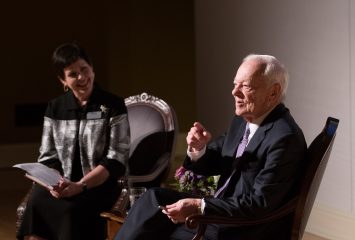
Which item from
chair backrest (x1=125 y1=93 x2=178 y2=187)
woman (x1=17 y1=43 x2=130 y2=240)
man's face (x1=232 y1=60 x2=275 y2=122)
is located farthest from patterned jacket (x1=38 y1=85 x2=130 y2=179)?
man's face (x1=232 y1=60 x2=275 y2=122)

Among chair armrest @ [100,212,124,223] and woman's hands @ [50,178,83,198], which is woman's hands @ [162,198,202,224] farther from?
woman's hands @ [50,178,83,198]

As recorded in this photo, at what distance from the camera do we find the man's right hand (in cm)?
351

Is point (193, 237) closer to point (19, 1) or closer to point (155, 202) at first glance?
point (155, 202)

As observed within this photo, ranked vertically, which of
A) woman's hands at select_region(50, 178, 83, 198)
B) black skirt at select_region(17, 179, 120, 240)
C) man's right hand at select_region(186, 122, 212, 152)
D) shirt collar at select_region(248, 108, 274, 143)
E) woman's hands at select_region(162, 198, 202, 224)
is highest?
shirt collar at select_region(248, 108, 274, 143)

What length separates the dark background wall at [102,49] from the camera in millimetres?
8555

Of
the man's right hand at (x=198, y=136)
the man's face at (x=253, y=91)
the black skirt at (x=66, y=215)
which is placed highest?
the man's face at (x=253, y=91)

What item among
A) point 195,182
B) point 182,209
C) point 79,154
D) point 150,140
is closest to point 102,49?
point 150,140

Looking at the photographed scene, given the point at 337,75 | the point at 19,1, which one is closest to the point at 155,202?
the point at 337,75

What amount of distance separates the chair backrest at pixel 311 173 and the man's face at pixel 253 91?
0.25m

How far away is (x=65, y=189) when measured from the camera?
412 centimetres

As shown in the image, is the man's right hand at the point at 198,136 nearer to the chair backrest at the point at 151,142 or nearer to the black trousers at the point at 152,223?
the black trousers at the point at 152,223

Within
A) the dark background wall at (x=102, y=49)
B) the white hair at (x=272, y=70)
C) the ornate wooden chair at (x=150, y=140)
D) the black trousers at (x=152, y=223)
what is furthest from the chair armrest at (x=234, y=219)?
the dark background wall at (x=102, y=49)

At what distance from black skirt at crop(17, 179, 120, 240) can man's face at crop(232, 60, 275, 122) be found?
3.56 feet

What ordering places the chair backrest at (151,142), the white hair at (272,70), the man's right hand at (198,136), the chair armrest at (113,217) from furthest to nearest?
the chair backrest at (151,142) < the chair armrest at (113,217) < the man's right hand at (198,136) < the white hair at (272,70)
